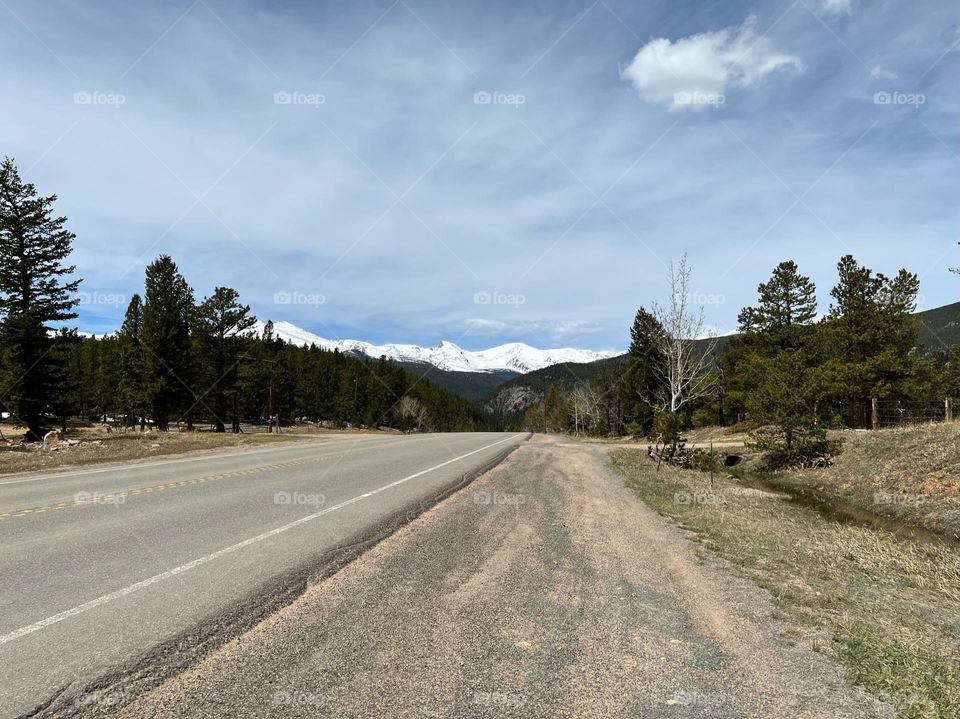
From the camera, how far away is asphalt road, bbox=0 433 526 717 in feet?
12.3

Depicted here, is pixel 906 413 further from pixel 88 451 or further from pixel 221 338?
pixel 221 338

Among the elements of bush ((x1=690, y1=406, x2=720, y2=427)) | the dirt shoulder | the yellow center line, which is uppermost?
bush ((x1=690, y1=406, x2=720, y2=427))

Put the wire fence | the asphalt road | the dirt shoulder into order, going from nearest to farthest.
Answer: the dirt shoulder
the asphalt road
the wire fence

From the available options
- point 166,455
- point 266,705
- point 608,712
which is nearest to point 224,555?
point 266,705

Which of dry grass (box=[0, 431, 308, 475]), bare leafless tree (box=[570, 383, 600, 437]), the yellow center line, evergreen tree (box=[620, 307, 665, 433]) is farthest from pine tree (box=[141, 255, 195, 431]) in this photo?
bare leafless tree (box=[570, 383, 600, 437])

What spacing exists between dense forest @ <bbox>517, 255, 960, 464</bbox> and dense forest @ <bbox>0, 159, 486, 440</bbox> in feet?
112

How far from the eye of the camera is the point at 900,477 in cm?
1836

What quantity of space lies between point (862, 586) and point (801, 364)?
63.7ft

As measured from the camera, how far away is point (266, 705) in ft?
11.1

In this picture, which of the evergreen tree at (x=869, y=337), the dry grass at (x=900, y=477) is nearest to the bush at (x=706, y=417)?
→ the evergreen tree at (x=869, y=337)

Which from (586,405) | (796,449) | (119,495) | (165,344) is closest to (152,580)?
(119,495)

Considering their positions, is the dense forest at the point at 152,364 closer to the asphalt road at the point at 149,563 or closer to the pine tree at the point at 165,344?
the pine tree at the point at 165,344

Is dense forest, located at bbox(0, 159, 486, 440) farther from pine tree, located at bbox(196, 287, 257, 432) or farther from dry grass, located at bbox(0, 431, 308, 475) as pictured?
dry grass, located at bbox(0, 431, 308, 475)

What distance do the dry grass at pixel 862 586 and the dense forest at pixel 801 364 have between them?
11471 millimetres
